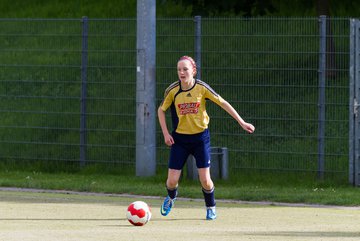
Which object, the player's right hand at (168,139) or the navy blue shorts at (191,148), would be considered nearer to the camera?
the player's right hand at (168,139)

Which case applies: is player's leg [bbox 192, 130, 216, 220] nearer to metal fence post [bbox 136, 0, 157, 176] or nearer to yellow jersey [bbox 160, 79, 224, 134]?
yellow jersey [bbox 160, 79, 224, 134]

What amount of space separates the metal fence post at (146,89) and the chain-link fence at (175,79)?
0.54m

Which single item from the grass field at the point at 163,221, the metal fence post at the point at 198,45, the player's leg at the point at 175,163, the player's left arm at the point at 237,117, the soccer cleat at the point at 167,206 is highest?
the metal fence post at the point at 198,45

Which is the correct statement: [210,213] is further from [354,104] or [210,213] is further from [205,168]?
[354,104]

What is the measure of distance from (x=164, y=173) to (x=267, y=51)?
262cm

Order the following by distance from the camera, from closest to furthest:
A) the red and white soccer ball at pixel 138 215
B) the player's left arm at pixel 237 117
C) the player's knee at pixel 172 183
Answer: the red and white soccer ball at pixel 138 215 → the player's left arm at pixel 237 117 → the player's knee at pixel 172 183

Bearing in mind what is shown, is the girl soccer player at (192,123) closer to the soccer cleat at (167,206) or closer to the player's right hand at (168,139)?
the player's right hand at (168,139)

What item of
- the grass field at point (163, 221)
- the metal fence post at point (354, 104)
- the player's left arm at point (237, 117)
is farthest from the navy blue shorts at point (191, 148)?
the metal fence post at point (354, 104)

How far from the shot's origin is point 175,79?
1995 cm

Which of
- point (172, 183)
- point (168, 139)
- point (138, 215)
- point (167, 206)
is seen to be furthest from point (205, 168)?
point (138, 215)

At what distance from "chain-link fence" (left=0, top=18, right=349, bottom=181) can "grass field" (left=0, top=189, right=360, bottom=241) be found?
304cm

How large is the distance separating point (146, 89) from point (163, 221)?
5856 millimetres

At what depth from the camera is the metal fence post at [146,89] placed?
62.1 ft

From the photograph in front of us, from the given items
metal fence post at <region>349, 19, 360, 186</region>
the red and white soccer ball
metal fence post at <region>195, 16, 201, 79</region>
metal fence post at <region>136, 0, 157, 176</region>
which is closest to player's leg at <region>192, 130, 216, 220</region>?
the red and white soccer ball
